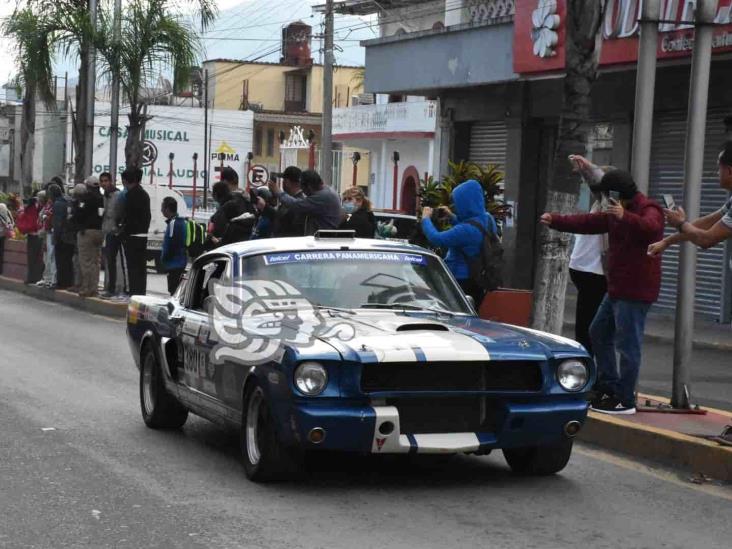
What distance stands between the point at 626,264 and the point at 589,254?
3.89 ft

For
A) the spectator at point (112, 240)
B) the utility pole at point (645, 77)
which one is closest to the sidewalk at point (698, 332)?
the spectator at point (112, 240)

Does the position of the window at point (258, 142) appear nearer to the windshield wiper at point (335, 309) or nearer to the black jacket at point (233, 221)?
the black jacket at point (233, 221)

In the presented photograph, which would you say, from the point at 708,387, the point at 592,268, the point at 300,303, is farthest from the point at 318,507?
the point at 708,387

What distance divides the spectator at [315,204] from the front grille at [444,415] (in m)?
7.09

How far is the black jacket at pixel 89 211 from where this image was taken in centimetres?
2281

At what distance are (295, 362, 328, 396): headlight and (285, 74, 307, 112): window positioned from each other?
86.0 m

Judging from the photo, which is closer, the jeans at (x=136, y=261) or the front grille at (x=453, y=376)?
the front grille at (x=453, y=376)

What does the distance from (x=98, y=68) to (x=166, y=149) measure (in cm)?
5719

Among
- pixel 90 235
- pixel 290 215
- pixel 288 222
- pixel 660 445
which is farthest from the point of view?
pixel 90 235

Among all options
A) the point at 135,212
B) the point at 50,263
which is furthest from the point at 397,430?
the point at 50,263

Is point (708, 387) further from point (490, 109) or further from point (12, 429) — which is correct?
point (490, 109)

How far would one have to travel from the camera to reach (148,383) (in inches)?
412

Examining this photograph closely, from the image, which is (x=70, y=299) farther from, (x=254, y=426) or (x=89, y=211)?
(x=254, y=426)

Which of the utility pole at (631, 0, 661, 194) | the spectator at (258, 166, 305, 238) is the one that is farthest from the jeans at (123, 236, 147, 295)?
the utility pole at (631, 0, 661, 194)
